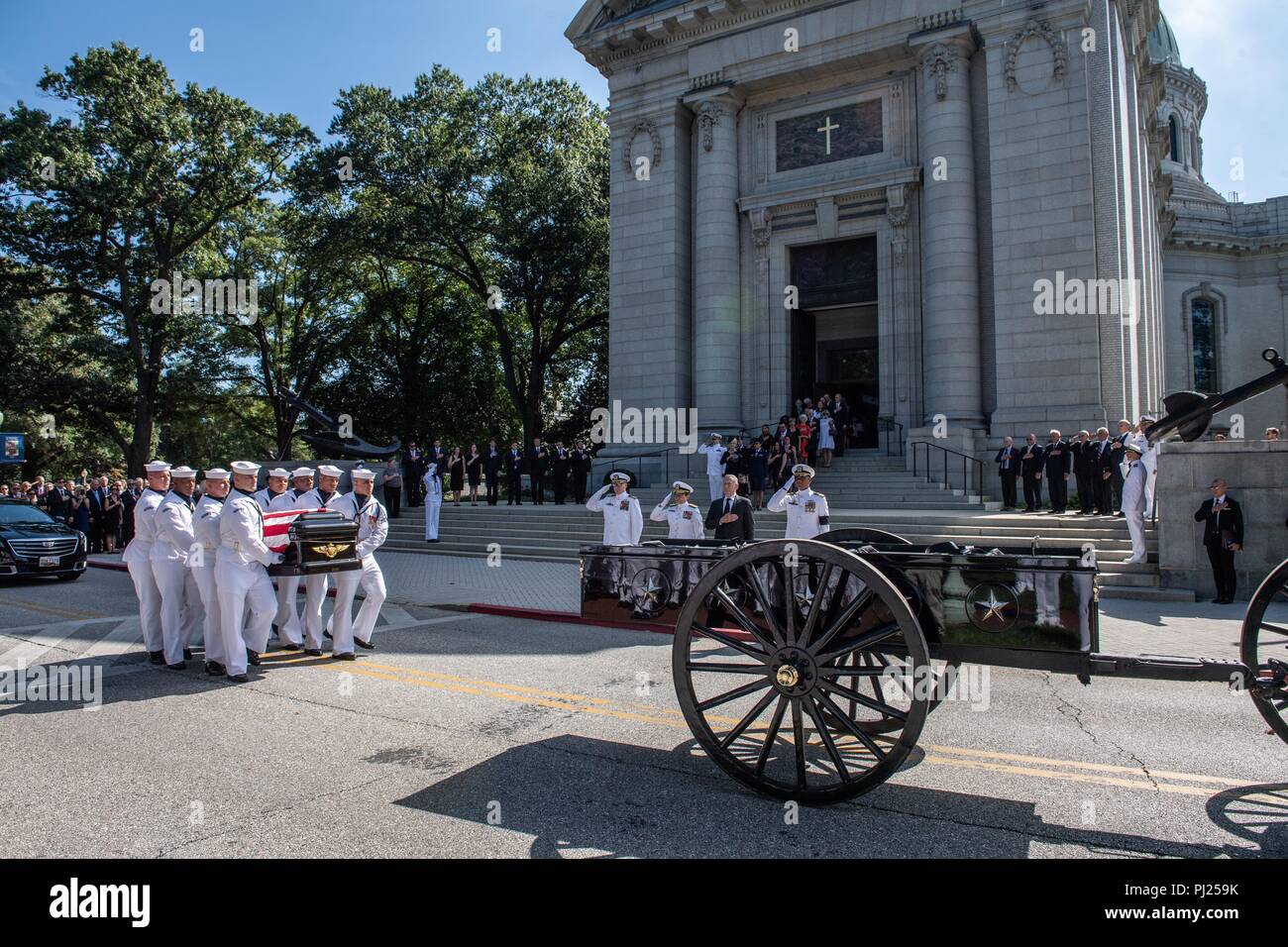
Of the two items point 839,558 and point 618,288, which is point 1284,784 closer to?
point 839,558

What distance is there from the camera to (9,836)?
4.03 metres

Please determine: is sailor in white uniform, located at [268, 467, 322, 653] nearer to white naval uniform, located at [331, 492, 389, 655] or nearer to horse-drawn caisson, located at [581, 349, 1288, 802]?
white naval uniform, located at [331, 492, 389, 655]

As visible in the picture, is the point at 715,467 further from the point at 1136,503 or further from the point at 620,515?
the point at 1136,503

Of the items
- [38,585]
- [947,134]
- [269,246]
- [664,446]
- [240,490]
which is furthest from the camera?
[269,246]

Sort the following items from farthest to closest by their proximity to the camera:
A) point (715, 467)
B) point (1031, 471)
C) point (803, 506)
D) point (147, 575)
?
1. point (715, 467)
2. point (1031, 471)
3. point (803, 506)
4. point (147, 575)

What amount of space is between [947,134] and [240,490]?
19899 mm

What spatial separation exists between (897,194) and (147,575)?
2039 cm

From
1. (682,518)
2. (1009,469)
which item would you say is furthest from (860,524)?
(682,518)

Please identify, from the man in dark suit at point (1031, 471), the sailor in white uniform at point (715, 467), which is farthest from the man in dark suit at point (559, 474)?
the man in dark suit at point (1031, 471)

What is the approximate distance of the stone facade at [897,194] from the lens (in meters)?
20.2

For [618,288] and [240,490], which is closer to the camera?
[240,490]

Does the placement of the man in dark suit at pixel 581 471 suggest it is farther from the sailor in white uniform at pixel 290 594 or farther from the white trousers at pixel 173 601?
the white trousers at pixel 173 601

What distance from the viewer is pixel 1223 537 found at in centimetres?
1201
